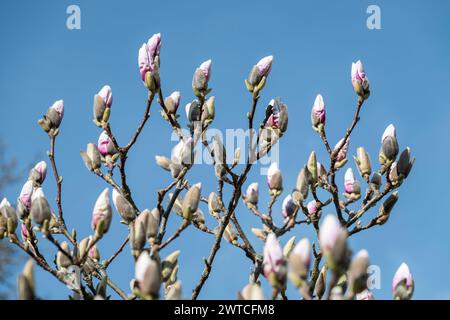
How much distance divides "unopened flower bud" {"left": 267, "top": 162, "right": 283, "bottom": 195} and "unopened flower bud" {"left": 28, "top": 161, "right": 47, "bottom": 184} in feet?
3.07

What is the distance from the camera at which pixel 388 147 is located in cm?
243

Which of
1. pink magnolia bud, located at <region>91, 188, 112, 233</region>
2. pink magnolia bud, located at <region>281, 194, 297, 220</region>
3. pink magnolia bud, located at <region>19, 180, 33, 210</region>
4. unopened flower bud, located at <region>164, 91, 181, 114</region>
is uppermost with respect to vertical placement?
unopened flower bud, located at <region>164, 91, 181, 114</region>

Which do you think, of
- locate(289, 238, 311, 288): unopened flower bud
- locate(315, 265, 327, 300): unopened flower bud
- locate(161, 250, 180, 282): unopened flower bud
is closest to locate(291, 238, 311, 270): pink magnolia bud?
locate(289, 238, 311, 288): unopened flower bud

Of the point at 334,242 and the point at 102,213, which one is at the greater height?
the point at 102,213

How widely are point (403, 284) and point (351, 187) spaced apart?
0.92 metres

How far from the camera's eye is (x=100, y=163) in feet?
8.12

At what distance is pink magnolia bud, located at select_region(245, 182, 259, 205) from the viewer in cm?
244

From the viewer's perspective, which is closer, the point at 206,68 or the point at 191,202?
the point at 191,202

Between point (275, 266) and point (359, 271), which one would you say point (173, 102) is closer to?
point (275, 266)

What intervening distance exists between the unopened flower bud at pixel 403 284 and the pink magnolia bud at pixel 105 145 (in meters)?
1.29

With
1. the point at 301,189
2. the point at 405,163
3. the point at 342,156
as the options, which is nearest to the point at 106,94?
the point at 301,189

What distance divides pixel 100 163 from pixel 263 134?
2.27ft

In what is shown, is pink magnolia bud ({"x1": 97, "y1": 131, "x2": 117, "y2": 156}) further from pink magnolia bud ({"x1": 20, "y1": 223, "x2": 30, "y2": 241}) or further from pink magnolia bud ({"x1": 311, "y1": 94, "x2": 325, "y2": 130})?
pink magnolia bud ({"x1": 311, "y1": 94, "x2": 325, "y2": 130})

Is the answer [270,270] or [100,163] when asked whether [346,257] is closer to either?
[270,270]
